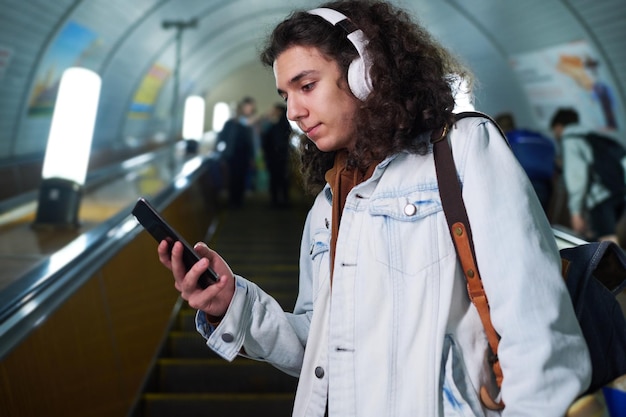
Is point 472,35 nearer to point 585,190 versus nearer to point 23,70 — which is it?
point 23,70

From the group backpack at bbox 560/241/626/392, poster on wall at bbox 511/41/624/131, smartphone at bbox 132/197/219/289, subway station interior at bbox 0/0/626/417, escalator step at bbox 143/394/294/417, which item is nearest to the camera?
backpack at bbox 560/241/626/392

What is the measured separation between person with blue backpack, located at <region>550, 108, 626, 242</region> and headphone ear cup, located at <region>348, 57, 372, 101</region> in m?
6.17

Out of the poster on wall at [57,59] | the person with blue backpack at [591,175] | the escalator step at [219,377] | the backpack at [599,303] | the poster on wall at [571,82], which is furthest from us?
the poster on wall at [57,59]

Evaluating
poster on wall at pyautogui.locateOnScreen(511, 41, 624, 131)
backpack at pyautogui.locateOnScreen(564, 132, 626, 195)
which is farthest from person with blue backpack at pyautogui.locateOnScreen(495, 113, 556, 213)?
poster on wall at pyautogui.locateOnScreen(511, 41, 624, 131)

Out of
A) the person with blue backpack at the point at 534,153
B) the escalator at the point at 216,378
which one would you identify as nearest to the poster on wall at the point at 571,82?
the person with blue backpack at the point at 534,153

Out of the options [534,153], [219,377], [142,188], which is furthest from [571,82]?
[219,377]

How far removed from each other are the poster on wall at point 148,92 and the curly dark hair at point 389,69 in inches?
901

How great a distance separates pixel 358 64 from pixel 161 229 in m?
0.65

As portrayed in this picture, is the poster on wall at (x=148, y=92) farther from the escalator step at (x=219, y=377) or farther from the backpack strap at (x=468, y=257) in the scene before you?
the backpack strap at (x=468, y=257)

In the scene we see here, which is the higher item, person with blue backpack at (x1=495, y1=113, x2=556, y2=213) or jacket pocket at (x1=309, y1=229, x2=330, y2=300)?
person with blue backpack at (x1=495, y1=113, x2=556, y2=213)

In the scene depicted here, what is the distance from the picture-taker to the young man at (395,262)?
1.56 meters

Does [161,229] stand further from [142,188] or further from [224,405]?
[142,188]

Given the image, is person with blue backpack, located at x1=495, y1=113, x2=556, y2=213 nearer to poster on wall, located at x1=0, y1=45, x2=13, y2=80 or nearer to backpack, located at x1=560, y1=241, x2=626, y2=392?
backpack, located at x1=560, y1=241, x2=626, y2=392

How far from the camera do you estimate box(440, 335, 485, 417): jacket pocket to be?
1.63m
